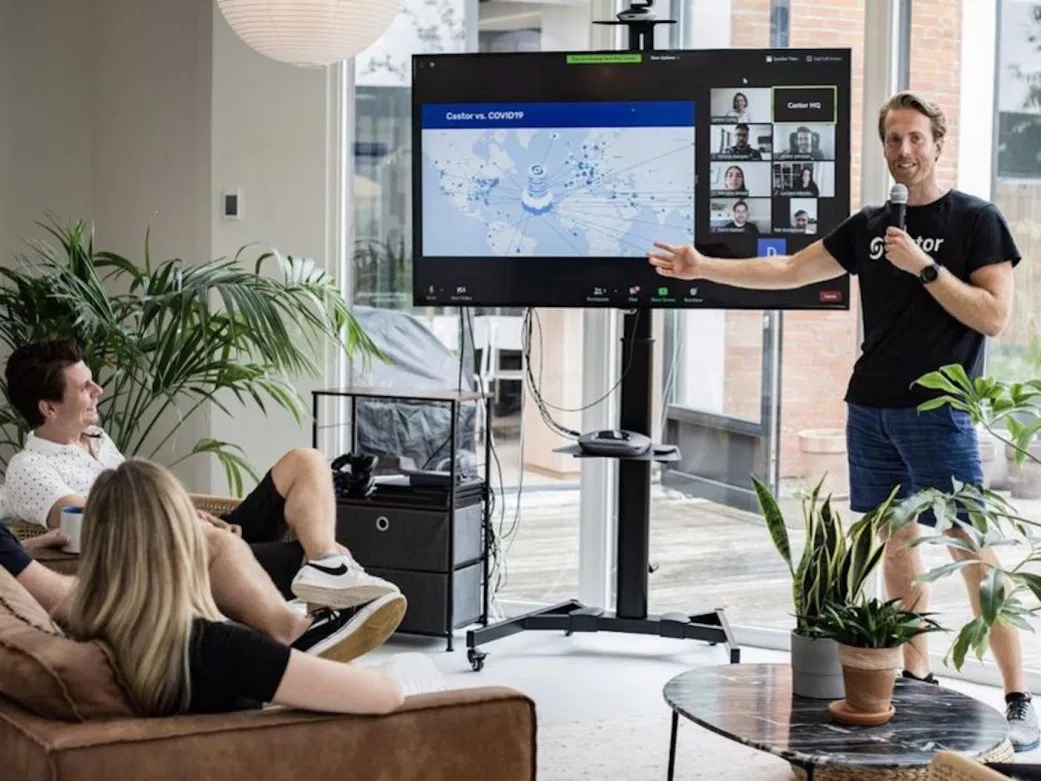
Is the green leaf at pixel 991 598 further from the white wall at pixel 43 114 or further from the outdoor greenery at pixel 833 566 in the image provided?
the white wall at pixel 43 114

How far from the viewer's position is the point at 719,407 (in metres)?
5.30

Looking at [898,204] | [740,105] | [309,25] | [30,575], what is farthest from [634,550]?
[30,575]

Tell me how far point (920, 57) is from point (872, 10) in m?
0.21

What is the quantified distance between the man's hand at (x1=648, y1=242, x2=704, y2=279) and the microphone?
2.32 ft

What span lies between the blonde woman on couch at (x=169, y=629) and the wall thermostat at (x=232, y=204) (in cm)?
314

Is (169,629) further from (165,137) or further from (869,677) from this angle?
(165,137)

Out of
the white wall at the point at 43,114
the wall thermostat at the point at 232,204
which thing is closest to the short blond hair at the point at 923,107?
the wall thermostat at the point at 232,204

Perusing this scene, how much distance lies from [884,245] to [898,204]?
0.33 meters

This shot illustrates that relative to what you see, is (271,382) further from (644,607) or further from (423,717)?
(423,717)

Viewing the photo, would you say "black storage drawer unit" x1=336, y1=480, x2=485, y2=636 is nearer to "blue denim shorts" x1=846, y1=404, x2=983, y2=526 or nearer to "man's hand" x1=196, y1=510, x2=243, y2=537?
"man's hand" x1=196, y1=510, x2=243, y2=537

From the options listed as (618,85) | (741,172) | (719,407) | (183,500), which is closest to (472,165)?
(618,85)

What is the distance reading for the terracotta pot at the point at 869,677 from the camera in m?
3.05

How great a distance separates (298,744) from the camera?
234 cm

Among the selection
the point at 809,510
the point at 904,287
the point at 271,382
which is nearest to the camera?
the point at 809,510
